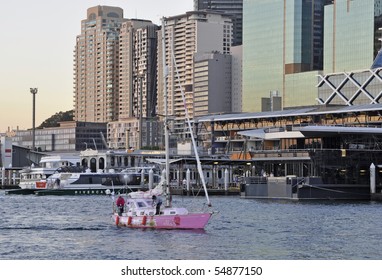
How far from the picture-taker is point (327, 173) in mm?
139250

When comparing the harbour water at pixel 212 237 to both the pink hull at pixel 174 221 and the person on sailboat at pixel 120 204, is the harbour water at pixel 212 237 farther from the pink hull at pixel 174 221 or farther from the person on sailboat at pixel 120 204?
the person on sailboat at pixel 120 204

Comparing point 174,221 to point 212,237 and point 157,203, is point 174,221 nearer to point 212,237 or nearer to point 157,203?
point 157,203

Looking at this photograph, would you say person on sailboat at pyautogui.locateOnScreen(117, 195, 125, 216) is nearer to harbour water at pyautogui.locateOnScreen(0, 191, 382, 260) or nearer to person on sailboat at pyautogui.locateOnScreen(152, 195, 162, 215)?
harbour water at pyautogui.locateOnScreen(0, 191, 382, 260)

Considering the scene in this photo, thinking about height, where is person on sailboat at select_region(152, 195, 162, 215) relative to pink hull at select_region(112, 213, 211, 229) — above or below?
above

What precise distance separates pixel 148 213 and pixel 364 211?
35.2 metres

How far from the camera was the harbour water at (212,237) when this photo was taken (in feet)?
203

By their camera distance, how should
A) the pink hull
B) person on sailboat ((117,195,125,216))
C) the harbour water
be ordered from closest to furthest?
the harbour water < the pink hull < person on sailboat ((117,195,125,216))

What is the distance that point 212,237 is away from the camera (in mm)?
72500

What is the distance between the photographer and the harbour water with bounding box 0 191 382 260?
203 feet

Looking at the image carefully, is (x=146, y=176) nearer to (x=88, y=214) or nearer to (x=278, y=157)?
(x=278, y=157)

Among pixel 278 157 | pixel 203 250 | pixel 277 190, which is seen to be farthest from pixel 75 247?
pixel 278 157

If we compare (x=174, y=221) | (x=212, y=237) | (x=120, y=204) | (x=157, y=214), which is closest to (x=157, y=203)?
(x=157, y=214)

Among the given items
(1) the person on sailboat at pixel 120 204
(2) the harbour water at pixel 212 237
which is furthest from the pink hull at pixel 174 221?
(1) the person on sailboat at pixel 120 204

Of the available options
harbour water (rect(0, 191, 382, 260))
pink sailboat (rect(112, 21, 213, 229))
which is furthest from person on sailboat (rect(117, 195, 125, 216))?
harbour water (rect(0, 191, 382, 260))
